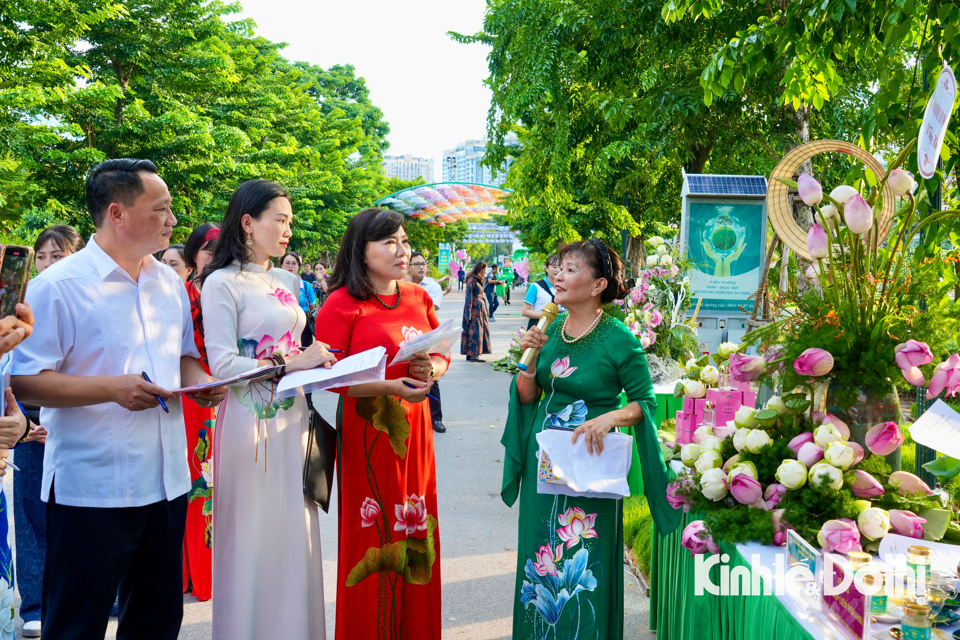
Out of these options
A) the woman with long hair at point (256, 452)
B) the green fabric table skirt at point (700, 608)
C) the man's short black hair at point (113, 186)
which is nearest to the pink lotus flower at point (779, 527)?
the green fabric table skirt at point (700, 608)

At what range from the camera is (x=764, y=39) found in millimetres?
3650

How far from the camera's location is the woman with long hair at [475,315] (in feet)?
44.3

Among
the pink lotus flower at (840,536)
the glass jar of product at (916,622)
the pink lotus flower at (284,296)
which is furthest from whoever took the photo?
the pink lotus flower at (284,296)

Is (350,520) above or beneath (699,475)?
beneath

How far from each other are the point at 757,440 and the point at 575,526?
33.1 inches

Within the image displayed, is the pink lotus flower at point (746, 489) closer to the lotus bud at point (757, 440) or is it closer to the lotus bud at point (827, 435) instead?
the lotus bud at point (757, 440)

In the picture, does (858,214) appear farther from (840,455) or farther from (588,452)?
(588,452)

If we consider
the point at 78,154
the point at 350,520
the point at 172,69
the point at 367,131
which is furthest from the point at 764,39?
the point at 367,131

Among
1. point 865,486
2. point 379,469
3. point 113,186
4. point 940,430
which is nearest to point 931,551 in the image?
point 865,486

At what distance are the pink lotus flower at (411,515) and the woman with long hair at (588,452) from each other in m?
0.41

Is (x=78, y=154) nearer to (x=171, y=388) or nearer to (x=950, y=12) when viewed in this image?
(x=171, y=388)

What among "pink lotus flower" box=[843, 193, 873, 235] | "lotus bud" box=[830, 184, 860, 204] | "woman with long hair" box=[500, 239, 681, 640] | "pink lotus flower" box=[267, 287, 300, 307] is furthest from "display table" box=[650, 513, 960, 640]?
"pink lotus flower" box=[267, 287, 300, 307]

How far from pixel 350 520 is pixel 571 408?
982mm

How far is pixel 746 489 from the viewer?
2129 millimetres
